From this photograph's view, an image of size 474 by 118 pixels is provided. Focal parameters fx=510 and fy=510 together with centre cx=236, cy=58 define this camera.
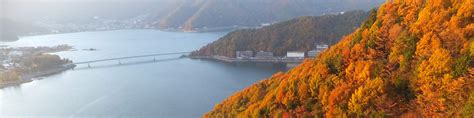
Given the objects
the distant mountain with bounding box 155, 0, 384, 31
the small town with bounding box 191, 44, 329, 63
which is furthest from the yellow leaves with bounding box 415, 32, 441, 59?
the distant mountain with bounding box 155, 0, 384, 31

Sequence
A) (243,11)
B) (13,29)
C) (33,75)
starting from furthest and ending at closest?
(243,11) < (13,29) < (33,75)

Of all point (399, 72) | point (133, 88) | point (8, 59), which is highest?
point (399, 72)

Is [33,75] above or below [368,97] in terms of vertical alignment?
below

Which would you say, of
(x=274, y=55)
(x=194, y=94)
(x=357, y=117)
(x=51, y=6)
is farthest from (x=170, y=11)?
(x=357, y=117)

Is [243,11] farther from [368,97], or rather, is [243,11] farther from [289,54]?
[368,97]

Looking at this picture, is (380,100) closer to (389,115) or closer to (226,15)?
(389,115)

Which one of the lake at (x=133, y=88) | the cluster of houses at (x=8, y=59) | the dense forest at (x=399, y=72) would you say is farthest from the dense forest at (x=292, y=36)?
the dense forest at (x=399, y=72)

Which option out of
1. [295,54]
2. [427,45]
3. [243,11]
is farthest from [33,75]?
[243,11]

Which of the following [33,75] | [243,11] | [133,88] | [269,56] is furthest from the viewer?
[243,11]
